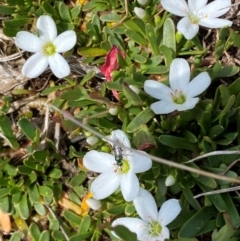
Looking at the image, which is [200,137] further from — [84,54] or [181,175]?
[84,54]

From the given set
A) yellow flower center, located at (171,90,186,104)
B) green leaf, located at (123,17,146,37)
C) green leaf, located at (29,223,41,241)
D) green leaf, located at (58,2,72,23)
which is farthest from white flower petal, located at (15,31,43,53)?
green leaf, located at (29,223,41,241)

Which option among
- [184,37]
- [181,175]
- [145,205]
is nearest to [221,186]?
[181,175]

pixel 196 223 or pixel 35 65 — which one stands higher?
pixel 35 65

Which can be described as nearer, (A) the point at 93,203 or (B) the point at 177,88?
(B) the point at 177,88

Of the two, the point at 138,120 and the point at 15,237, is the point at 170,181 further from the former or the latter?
the point at 15,237

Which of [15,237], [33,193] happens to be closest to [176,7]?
[33,193]

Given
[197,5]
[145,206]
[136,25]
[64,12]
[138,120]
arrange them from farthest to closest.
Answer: [64,12] < [136,25] < [197,5] < [138,120] < [145,206]
